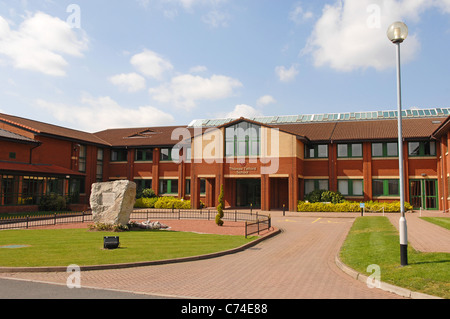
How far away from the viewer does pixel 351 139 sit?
38.8 m

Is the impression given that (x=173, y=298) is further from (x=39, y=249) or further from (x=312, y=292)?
(x=39, y=249)

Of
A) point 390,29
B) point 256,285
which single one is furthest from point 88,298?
point 390,29

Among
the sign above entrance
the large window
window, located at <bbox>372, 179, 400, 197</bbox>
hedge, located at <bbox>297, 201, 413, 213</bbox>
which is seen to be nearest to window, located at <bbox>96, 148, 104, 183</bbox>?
the large window

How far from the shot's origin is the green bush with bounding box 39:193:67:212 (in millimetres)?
34125

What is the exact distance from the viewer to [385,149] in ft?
126

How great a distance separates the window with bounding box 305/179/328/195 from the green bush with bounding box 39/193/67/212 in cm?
2496

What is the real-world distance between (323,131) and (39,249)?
1389 inches

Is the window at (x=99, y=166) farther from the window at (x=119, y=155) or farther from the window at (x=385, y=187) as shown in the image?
the window at (x=385, y=187)

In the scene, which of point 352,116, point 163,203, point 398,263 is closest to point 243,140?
point 163,203

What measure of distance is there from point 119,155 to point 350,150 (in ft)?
92.4

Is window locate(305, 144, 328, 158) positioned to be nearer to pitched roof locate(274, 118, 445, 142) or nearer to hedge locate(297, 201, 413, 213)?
pitched roof locate(274, 118, 445, 142)

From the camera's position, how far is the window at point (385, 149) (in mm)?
38125

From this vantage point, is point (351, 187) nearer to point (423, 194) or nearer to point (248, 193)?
point (423, 194)

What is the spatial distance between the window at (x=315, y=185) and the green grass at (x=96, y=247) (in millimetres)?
24584
